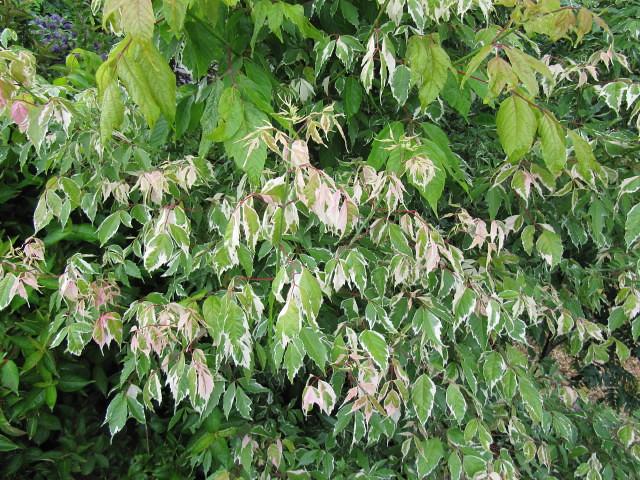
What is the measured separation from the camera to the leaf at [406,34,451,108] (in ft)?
4.13

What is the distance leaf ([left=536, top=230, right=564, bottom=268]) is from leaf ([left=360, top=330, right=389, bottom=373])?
561 mm

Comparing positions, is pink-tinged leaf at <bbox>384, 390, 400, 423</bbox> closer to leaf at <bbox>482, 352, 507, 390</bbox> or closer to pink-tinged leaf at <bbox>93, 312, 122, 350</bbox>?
leaf at <bbox>482, 352, 507, 390</bbox>

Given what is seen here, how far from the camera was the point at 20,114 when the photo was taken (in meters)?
1.37

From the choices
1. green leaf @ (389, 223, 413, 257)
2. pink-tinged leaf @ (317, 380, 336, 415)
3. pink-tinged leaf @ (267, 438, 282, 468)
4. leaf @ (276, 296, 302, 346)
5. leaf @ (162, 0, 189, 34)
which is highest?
leaf @ (162, 0, 189, 34)

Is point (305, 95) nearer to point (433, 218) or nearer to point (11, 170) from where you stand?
point (433, 218)

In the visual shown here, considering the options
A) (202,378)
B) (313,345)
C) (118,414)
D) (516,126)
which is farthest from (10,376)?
(516,126)

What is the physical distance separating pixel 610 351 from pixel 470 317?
1798mm

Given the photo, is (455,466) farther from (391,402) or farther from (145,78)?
(145,78)

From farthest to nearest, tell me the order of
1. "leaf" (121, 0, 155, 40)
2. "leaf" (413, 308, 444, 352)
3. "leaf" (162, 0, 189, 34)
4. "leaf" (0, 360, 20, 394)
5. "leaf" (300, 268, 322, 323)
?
"leaf" (0, 360, 20, 394), "leaf" (413, 308, 444, 352), "leaf" (300, 268, 322, 323), "leaf" (162, 0, 189, 34), "leaf" (121, 0, 155, 40)

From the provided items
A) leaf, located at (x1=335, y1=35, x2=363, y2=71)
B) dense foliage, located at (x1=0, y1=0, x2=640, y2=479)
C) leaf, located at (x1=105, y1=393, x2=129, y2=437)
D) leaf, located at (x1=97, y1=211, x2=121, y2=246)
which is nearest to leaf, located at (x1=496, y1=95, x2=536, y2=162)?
dense foliage, located at (x1=0, y1=0, x2=640, y2=479)

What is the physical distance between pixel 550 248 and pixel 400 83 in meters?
0.62

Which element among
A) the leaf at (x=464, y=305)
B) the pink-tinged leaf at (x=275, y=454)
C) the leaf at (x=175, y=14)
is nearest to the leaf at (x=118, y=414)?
the pink-tinged leaf at (x=275, y=454)

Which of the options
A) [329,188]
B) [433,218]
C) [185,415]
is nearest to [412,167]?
[329,188]

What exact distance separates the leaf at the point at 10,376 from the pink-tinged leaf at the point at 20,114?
82cm
